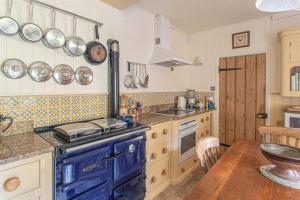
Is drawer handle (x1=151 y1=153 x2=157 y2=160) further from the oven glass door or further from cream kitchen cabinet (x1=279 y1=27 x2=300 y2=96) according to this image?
cream kitchen cabinet (x1=279 y1=27 x2=300 y2=96)

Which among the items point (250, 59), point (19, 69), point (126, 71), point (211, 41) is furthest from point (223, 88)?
point (19, 69)

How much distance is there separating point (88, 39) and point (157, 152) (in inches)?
54.7

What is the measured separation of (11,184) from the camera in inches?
35.5

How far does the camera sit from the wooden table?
796 mm

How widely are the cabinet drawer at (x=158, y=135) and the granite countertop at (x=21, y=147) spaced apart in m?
0.93

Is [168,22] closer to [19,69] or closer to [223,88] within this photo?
[223,88]

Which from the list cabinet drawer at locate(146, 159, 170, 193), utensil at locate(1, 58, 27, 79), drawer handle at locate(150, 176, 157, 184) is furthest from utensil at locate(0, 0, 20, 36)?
drawer handle at locate(150, 176, 157, 184)

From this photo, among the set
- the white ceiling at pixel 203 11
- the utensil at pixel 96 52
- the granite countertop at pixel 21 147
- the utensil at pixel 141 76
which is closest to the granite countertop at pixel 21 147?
the granite countertop at pixel 21 147

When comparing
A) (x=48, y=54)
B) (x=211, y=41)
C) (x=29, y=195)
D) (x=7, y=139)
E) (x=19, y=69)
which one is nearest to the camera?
(x=29, y=195)

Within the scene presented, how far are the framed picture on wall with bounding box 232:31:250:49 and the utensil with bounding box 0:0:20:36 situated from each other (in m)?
2.97

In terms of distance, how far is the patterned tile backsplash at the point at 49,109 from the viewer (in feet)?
4.30

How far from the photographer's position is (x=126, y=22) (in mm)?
2191

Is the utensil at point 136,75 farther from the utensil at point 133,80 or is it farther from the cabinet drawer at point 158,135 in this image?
the cabinet drawer at point 158,135

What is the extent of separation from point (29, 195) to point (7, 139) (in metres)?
0.45
